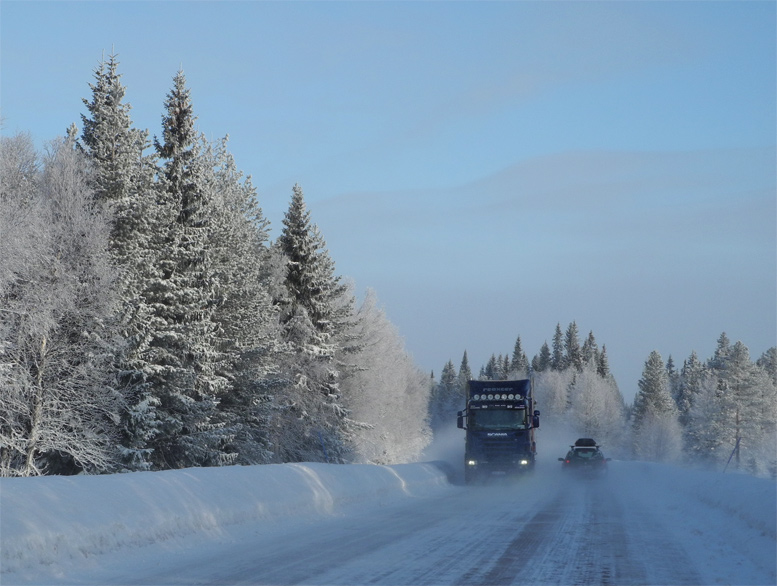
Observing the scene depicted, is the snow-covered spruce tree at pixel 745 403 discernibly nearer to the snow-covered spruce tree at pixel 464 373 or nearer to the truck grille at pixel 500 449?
the truck grille at pixel 500 449

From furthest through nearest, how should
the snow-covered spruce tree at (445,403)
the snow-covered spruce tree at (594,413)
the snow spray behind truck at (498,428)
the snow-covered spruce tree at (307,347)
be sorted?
1. the snow-covered spruce tree at (445,403)
2. the snow-covered spruce tree at (594,413)
3. the snow-covered spruce tree at (307,347)
4. the snow spray behind truck at (498,428)

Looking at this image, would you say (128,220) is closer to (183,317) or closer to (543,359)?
(183,317)

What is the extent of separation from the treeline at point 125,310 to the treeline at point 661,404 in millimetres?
19618

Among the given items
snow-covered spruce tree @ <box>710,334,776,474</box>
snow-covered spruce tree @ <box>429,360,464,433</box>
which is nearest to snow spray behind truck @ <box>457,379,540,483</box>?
snow-covered spruce tree @ <box>710,334,776,474</box>

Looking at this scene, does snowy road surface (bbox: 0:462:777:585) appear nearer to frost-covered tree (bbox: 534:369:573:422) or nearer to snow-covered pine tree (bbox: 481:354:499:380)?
frost-covered tree (bbox: 534:369:573:422)

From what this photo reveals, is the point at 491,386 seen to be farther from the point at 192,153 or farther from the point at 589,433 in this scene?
the point at 589,433

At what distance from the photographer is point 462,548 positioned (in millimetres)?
11406

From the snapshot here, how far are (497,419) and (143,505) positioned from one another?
852 inches

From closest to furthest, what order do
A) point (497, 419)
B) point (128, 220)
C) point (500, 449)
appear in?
1. point (128, 220)
2. point (500, 449)
3. point (497, 419)

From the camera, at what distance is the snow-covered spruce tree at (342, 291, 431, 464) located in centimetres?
4901

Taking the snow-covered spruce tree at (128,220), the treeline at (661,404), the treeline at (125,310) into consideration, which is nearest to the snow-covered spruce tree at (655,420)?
the treeline at (661,404)

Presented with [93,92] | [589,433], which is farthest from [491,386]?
[589,433]

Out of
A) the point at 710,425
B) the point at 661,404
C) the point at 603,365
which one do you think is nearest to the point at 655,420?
the point at 661,404

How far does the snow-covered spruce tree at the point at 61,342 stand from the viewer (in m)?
24.2
